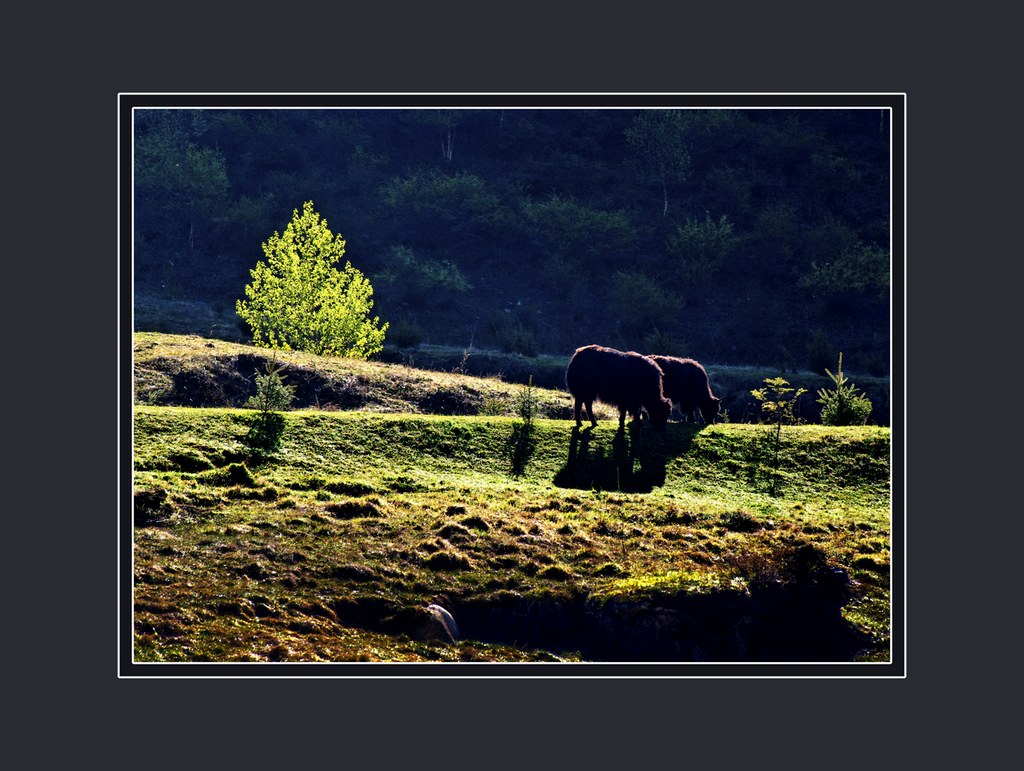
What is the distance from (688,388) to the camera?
2470 cm

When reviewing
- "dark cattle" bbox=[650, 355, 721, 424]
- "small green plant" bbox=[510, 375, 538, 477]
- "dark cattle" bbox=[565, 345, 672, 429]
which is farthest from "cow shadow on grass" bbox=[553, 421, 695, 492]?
"dark cattle" bbox=[650, 355, 721, 424]

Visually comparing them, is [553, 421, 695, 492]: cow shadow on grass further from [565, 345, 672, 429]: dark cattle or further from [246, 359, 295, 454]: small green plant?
[246, 359, 295, 454]: small green plant

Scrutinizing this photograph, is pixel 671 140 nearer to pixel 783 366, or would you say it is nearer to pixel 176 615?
pixel 783 366

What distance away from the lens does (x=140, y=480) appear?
44.6ft

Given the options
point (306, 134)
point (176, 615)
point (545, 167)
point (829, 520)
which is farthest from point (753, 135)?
point (176, 615)

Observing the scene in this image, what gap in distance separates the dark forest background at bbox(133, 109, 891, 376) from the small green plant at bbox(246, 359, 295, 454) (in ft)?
114

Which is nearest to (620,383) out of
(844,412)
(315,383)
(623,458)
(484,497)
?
(623,458)

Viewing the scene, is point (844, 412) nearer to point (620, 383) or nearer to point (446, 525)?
point (620, 383)

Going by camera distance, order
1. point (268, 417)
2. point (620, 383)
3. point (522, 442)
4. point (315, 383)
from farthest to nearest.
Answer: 1. point (315, 383)
2. point (620, 383)
3. point (522, 442)
4. point (268, 417)

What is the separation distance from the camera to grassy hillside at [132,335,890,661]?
10078 mm

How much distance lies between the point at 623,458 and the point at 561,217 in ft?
146

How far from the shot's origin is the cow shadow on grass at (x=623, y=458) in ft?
58.6

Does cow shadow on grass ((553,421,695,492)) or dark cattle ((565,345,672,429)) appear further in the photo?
dark cattle ((565,345,672,429))
